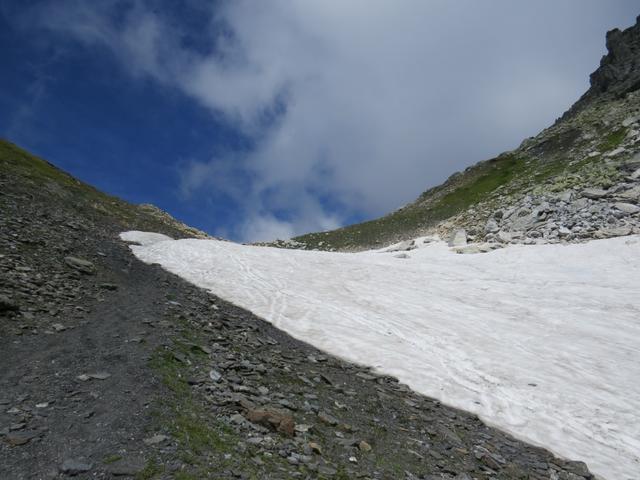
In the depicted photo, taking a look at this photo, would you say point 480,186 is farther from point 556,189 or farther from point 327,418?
point 327,418

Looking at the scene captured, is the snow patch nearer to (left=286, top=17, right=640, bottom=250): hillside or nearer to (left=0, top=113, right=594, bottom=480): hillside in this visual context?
(left=0, top=113, right=594, bottom=480): hillside

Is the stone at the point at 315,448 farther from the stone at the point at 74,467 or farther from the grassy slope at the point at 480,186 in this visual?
the grassy slope at the point at 480,186

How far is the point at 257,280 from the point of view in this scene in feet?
82.8

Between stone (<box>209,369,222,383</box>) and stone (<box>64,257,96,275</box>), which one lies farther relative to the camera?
stone (<box>64,257,96,275</box>)

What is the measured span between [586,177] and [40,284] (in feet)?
170

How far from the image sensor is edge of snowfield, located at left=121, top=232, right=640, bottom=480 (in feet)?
41.9

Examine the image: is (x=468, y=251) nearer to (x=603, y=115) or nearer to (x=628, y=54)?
(x=603, y=115)

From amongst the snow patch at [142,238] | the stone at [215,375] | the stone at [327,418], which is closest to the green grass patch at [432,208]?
the snow patch at [142,238]

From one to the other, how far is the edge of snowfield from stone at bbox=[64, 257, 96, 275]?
614cm

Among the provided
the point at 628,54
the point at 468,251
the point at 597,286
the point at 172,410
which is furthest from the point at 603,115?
the point at 172,410

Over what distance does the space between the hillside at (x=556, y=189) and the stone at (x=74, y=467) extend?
35023mm

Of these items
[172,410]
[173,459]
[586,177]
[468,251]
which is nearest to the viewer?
[173,459]

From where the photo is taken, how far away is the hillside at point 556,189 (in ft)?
116

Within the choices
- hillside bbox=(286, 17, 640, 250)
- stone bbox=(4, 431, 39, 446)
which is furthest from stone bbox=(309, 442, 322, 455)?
hillside bbox=(286, 17, 640, 250)
